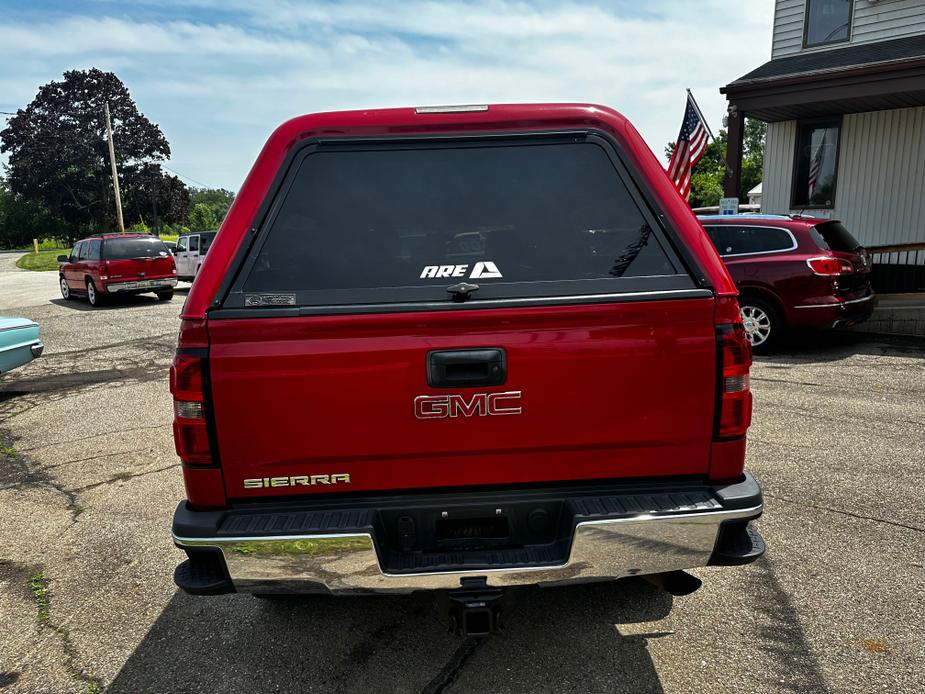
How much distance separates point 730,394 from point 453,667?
61.0 inches

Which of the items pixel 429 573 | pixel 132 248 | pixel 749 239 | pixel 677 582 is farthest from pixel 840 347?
pixel 132 248

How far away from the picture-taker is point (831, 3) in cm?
1331

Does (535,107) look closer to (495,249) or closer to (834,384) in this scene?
(495,249)

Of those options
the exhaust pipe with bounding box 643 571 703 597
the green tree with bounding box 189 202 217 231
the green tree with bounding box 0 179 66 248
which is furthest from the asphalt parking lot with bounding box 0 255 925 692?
the green tree with bounding box 189 202 217 231

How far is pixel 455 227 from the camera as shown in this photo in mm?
2451

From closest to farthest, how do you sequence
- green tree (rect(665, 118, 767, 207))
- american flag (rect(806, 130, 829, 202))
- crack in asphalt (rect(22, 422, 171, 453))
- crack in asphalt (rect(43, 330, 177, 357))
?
crack in asphalt (rect(22, 422, 171, 453)), crack in asphalt (rect(43, 330, 177, 357)), american flag (rect(806, 130, 829, 202)), green tree (rect(665, 118, 767, 207))

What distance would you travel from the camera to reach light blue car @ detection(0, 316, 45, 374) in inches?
267

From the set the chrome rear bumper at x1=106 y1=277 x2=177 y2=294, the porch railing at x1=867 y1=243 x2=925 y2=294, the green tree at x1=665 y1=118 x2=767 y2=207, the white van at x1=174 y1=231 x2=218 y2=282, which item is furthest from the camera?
the green tree at x1=665 y1=118 x2=767 y2=207

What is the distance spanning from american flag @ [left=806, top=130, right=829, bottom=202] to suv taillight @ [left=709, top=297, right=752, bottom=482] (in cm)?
1337

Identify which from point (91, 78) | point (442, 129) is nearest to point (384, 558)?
point (442, 129)

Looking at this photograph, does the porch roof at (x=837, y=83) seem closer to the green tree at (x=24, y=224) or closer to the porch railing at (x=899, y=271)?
the porch railing at (x=899, y=271)

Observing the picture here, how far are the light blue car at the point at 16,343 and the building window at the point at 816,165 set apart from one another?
13.8 metres

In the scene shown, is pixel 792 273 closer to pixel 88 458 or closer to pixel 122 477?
pixel 122 477

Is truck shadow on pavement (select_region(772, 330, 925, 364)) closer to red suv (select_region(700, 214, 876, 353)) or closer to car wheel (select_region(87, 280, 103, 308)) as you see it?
red suv (select_region(700, 214, 876, 353))
